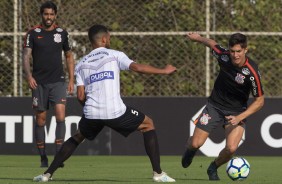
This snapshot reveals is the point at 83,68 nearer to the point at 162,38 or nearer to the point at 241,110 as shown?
the point at 241,110

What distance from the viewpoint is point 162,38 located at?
1783cm

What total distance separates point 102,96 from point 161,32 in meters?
6.64

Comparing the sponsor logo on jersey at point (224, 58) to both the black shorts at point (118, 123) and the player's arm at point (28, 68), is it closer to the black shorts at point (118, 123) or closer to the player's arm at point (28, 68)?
the black shorts at point (118, 123)

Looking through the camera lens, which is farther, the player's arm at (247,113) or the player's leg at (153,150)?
the player's arm at (247,113)

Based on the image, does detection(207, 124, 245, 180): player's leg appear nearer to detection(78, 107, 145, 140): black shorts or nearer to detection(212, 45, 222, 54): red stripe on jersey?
detection(212, 45, 222, 54): red stripe on jersey

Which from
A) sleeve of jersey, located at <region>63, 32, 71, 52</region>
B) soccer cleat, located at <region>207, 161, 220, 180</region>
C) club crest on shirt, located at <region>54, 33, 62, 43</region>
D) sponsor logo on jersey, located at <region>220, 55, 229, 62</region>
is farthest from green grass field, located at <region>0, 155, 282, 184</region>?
club crest on shirt, located at <region>54, 33, 62, 43</region>

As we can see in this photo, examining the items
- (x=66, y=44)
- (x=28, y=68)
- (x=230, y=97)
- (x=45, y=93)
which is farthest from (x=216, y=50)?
(x=45, y=93)

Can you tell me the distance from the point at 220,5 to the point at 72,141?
699 cm

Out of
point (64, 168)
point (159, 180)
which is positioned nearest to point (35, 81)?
point (64, 168)

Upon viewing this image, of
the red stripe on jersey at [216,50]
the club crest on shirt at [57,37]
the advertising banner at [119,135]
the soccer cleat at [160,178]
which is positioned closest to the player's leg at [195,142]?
the red stripe on jersey at [216,50]

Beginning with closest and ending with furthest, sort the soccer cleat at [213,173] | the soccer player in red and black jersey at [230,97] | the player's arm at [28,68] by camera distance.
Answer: the soccer player in red and black jersey at [230,97]
the soccer cleat at [213,173]
the player's arm at [28,68]

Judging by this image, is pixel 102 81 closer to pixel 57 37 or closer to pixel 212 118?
pixel 212 118

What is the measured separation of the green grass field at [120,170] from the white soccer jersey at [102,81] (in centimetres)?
83

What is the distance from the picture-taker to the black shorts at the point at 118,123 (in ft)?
37.0
